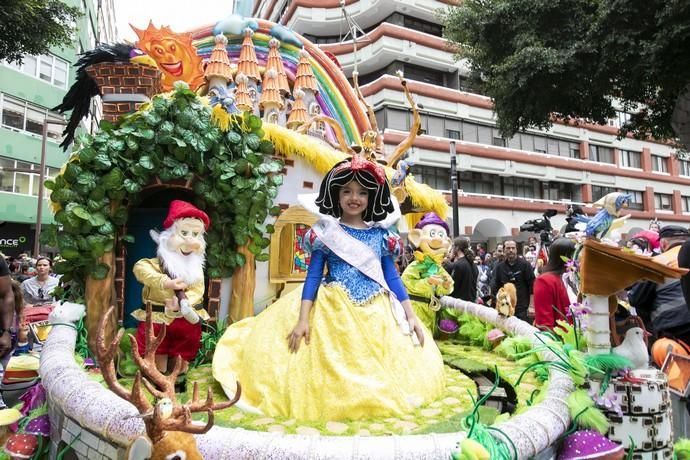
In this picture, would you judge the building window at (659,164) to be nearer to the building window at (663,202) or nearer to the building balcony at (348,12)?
the building window at (663,202)

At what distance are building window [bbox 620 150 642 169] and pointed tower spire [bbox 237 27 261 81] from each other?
95.1 ft

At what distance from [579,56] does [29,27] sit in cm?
1129

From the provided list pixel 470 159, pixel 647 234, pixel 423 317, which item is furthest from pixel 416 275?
pixel 470 159

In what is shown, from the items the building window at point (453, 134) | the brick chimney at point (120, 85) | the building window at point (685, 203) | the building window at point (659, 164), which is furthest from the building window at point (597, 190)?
the brick chimney at point (120, 85)

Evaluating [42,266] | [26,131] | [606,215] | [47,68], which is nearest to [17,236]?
[26,131]

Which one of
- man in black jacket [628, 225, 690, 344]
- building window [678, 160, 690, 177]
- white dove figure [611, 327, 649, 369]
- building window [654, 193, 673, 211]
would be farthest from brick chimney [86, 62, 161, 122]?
building window [678, 160, 690, 177]

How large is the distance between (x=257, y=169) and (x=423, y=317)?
2305mm

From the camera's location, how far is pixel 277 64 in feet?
23.8

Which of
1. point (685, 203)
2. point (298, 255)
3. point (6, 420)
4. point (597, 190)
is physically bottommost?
point (6, 420)

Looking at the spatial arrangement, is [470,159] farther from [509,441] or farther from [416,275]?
[509,441]

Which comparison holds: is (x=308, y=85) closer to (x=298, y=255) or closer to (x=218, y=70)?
(x=218, y=70)

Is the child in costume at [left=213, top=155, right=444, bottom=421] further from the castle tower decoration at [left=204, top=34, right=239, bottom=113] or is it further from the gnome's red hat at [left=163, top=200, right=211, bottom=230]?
the castle tower decoration at [left=204, top=34, right=239, bottom=113]

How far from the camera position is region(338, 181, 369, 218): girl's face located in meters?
3.12

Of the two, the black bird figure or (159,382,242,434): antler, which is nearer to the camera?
(159,382,242,434): antler
